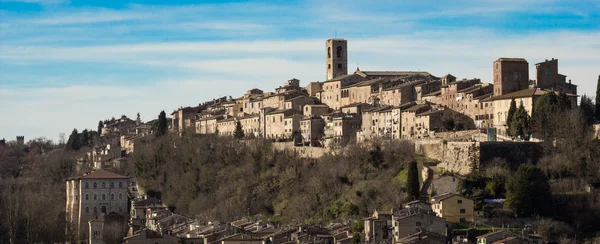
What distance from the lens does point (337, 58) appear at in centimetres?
8812

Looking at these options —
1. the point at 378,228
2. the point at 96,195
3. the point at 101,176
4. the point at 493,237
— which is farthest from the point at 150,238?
the point at 493,237

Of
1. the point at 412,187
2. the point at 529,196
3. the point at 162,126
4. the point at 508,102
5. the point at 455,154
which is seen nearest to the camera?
the point at 529,196

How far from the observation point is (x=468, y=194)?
2190 inches

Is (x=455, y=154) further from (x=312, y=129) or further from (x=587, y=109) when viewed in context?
(x=312, y=129)

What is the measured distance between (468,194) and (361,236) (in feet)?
A: 17.2

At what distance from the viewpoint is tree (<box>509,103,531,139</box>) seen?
2395 inches

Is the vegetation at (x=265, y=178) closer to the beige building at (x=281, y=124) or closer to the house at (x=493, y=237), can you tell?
the beige building at (x=281, y=124)

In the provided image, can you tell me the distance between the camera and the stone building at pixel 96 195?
228 ft

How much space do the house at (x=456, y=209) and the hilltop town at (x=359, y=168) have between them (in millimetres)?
53

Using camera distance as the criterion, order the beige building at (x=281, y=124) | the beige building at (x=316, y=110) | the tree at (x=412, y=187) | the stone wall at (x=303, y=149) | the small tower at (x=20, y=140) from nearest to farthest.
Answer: the tree at (x=412, y=187) → the stone wall at (x=303, y=149) → the beige building at (x=281, y=124) → the beige building at (x=316, y=110) → the small tower at (x=20, y=140)

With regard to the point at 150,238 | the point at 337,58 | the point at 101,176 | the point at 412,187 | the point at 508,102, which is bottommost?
the point at 150,238

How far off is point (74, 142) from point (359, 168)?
36.4 m

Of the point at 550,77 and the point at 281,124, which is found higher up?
the point at 550,77

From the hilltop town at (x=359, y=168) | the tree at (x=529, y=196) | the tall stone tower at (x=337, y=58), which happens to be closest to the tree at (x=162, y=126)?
the hilltop town at (x=359, y=168)
